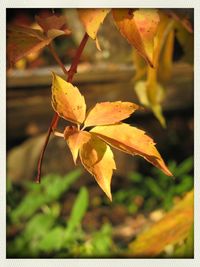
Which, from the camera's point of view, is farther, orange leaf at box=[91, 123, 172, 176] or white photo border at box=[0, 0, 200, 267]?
white photo border at box=[0, 0, 200, 267]

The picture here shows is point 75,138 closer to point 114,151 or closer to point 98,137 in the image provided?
point 98,137

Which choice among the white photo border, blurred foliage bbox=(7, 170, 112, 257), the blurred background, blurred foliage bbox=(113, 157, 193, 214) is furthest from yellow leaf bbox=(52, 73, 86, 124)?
blurred foliage bbox=(113, 157, 193, 214)

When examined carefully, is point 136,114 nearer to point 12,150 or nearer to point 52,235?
point 12,150

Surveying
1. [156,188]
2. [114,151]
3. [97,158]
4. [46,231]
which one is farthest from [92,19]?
[156,188]

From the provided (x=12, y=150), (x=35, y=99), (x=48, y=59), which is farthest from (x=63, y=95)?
(x=48, y=59)

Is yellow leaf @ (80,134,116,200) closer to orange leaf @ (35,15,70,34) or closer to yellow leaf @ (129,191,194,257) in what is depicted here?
orange leaf @ (35,15,70,34)
